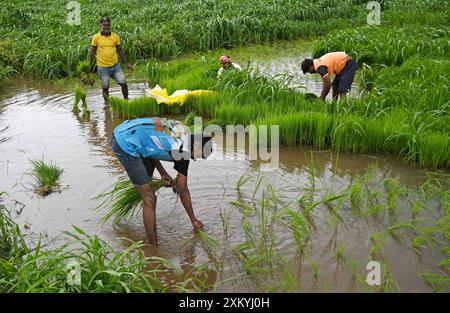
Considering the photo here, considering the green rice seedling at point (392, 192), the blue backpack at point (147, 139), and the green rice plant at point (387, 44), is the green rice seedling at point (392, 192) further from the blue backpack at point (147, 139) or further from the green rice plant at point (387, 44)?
the green rice plant at point (387, 44)

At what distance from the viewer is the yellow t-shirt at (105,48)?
736 centimetres

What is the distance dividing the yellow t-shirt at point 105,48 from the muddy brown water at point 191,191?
2.57 ft

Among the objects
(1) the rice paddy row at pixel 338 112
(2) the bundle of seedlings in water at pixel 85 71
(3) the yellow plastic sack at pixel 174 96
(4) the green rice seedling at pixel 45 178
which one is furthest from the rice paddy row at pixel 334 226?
(2) the bundle of seedlings in water at pixel 85 71

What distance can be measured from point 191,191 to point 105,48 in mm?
3681

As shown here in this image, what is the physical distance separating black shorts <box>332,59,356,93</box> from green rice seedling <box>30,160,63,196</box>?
13.1 ft

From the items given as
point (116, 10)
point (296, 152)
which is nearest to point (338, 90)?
point (296, 152)

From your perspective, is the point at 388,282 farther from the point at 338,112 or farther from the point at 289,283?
the point at 338,112

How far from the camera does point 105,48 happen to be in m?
7.40

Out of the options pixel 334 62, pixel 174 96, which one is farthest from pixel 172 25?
pixel 334 62

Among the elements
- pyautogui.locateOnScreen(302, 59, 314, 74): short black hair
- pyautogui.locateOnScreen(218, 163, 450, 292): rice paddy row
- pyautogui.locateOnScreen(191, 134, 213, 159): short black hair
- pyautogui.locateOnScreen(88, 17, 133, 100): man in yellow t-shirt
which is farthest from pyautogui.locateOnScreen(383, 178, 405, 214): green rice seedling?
pyautogui.locateOnScreen(88, 17, 133, 100): man in yellow t-shirt

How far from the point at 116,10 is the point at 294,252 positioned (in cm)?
1193

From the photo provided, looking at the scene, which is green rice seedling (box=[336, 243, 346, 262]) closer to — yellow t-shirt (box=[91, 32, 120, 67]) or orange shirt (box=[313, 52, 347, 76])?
orange shirt (box=[313, 52, 347, 76])

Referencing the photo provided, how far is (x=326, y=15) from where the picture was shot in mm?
13766
